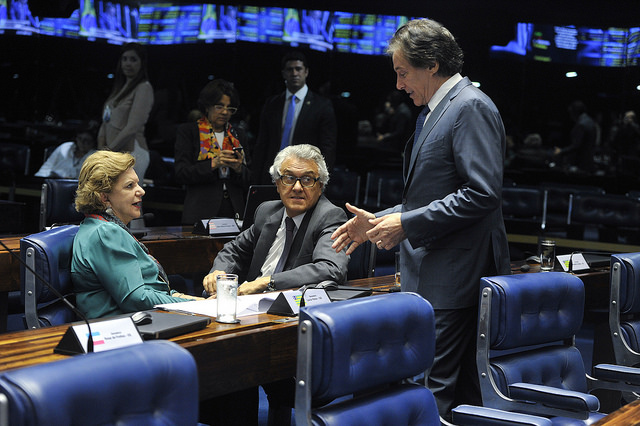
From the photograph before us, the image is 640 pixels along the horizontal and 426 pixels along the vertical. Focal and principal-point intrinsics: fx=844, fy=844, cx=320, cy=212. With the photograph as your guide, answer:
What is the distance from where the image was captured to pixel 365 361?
5.98 feet

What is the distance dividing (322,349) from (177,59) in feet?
23.9

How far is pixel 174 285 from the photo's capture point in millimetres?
4176

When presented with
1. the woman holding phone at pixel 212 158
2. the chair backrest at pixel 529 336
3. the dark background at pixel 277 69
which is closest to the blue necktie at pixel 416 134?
the chair backrest at pixel 529 336

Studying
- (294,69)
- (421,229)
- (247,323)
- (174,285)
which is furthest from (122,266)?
(294,69)

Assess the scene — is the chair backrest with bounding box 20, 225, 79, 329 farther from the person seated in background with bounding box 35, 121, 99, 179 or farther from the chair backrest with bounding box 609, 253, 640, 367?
the person seated in background with bounding box 35, 121, 99, 179

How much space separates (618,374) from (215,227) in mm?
2298

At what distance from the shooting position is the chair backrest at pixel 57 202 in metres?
4.45

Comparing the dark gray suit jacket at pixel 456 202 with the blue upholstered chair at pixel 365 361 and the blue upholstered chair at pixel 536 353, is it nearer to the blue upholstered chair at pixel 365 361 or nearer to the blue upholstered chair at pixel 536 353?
the blue upholstered chair at pixel 536 353

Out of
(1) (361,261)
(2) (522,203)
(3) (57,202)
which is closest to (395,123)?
(2) (522,203)

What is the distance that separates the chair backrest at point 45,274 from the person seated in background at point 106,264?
0.08 m

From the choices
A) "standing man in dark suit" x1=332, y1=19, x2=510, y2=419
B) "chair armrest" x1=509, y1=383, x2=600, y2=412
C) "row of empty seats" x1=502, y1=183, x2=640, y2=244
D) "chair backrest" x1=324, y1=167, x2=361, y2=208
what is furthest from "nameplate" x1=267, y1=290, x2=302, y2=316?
"chair backrest" x1=324, y1=167, x2=361, y2=208

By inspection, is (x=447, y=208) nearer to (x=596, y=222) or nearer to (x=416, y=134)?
(x=416, y=134)

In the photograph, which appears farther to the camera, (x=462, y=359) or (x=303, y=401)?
(x=462, y=359)

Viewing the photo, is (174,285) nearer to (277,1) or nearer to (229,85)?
(229,85)
